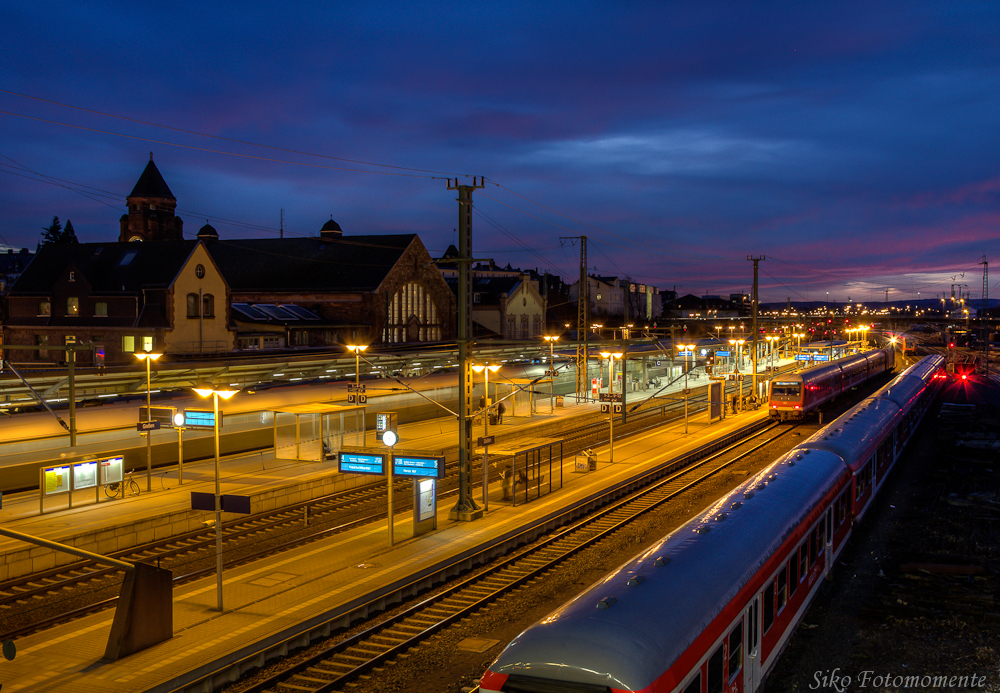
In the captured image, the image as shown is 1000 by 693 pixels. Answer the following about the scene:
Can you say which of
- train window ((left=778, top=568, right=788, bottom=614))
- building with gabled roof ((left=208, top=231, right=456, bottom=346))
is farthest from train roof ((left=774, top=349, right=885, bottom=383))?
building with gabled roof ((left=208, top=231, right=456, bottom=346))

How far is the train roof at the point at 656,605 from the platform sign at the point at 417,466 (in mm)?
7366

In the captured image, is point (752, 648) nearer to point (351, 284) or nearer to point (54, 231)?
point (351, 284)

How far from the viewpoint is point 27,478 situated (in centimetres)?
2370

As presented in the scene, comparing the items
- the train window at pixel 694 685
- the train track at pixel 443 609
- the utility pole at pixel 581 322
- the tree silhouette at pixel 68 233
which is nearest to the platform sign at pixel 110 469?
the train track at pixel 443 609

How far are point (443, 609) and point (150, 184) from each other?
8307cm

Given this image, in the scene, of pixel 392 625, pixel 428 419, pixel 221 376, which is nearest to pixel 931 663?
pixel 392 625

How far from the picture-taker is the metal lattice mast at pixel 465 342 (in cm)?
1980

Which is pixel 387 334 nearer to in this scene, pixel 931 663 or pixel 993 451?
pixel 993 451

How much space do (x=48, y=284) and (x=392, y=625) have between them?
56.3 metres

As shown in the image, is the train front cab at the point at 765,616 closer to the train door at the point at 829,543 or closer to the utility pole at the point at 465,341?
the train door at the point at 829,543

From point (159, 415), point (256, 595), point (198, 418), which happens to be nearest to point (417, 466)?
point (256, 595)

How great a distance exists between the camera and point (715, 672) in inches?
336

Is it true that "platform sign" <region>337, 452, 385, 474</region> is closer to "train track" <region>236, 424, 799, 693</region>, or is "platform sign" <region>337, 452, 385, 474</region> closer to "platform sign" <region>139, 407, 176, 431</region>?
"train track" <region>236, 424, 799, 693</region>

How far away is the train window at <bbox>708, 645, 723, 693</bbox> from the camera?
837cm
